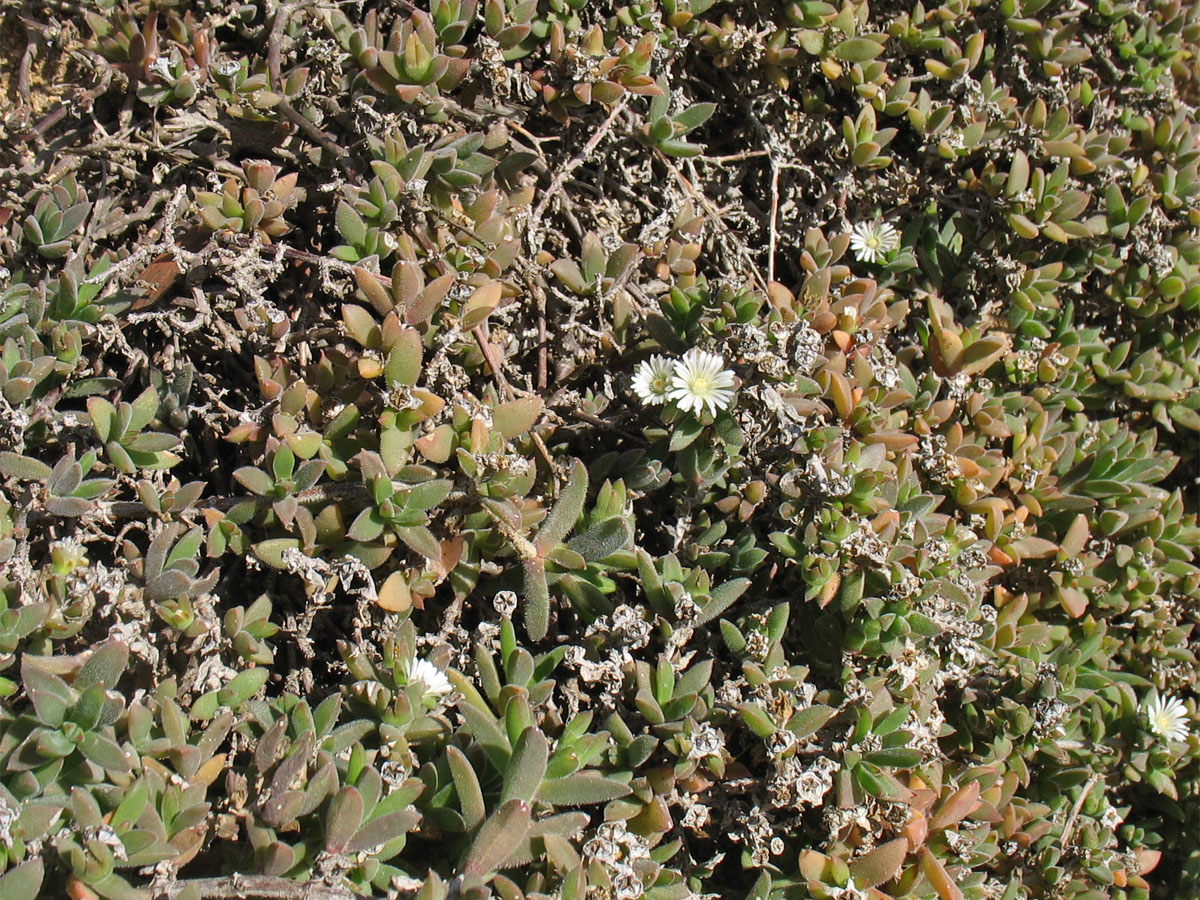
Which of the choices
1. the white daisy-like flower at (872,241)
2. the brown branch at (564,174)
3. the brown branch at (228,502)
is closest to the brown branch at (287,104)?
the brown branch at (564,174)

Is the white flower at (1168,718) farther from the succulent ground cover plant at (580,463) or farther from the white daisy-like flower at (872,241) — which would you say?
the white daisy-like flower at (872,241)

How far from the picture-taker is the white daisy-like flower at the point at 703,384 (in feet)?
6.91

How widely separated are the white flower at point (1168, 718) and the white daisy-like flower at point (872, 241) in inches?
53.3

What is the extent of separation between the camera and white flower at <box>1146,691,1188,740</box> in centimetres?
256

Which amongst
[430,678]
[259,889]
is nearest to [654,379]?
[430,678]

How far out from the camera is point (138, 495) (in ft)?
6.62

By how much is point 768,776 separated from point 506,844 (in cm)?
58

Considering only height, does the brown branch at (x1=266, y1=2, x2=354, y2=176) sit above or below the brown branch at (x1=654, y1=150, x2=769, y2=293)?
above

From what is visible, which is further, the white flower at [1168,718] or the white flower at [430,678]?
the white flower at [1168,718]

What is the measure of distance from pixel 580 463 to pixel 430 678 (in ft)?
1.72

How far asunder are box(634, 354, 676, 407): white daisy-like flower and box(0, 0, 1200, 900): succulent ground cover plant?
1 cm

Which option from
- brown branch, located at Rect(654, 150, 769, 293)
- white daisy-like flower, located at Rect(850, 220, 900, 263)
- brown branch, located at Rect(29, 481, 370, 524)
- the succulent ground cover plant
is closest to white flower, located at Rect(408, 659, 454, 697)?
the succulent ground cover plant

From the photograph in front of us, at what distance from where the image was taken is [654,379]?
7.21 feet

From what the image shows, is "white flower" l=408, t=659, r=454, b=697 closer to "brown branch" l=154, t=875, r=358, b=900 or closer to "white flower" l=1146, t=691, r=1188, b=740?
"brown branch" l=154, t=875, r=358, b=900
